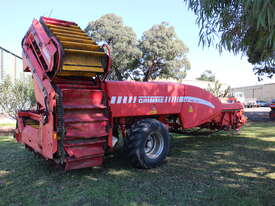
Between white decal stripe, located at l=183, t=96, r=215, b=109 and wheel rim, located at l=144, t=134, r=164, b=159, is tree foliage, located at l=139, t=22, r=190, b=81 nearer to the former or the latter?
white decal stripe, located at l=183, t=96, r=215, b=109

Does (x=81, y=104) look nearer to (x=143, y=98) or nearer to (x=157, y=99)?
(x=143, y=98)

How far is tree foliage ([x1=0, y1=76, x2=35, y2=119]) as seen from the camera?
10102mm

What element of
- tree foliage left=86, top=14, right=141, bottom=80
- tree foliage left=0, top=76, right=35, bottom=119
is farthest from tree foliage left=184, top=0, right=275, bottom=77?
tree foliage left=86, top=14, right=141, bottom=80

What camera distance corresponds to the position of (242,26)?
11.8ft

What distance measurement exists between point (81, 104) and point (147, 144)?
1664mm

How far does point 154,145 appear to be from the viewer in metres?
5.19

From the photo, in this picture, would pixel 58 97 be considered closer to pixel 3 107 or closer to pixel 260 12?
pixel 260 12

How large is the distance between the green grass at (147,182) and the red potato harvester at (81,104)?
0.36m

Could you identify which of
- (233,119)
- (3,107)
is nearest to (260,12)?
(233,119)

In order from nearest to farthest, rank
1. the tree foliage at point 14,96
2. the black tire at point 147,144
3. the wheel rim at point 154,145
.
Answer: the black tire at point 147,144
the wheel rim at point 154,145
the tree foliage at point 14,96

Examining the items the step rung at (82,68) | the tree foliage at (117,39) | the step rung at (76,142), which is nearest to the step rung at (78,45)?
the step rung at (82,68)

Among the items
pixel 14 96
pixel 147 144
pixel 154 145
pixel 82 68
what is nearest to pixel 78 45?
pixel 82 68

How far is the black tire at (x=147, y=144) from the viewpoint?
4.63 metres

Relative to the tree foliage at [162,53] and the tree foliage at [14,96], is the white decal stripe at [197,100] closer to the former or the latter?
the tree foliage at [14,96]
